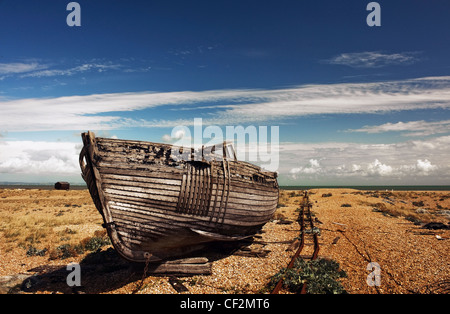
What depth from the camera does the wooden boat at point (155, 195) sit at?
888 centimetres

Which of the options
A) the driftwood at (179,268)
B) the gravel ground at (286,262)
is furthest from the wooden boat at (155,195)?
the gravel ground at (286,262)

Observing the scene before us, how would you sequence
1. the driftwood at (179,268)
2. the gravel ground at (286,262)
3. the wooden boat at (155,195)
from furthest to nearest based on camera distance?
the driftwood at (179,268) → the wooden boat at (155,195) → the gravel ground at (286,262)

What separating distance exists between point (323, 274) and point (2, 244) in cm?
1870

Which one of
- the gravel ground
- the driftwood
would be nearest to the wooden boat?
the driftwood

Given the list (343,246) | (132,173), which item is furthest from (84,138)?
(343,246)

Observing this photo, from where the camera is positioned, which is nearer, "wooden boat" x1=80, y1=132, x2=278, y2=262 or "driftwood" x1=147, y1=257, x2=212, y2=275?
"wooden boat" x1=80, y1=132, x2=278, y2=262

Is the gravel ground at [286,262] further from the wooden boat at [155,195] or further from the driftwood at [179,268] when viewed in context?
the wooden boat at [155,195]

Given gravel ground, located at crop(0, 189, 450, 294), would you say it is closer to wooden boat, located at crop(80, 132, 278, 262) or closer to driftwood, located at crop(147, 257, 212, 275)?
driftwood, located at crop(147, 257, 212, 275)

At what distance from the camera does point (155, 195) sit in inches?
355

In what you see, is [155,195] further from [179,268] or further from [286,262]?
[286,262]

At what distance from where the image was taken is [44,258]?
12977 mm

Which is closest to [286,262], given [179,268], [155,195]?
[179,268]

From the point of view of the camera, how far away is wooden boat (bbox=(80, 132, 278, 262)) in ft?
29.1
